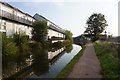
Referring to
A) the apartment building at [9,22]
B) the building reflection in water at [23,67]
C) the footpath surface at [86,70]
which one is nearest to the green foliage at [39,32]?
the apartment building at [9,22]

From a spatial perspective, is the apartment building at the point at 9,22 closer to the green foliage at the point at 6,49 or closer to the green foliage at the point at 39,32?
the green foliage at the point at 39,32

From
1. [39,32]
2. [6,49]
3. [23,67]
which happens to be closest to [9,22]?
[39,32]

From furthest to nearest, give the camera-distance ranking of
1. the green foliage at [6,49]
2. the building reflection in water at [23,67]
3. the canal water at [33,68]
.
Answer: the green foliage at [6,49] < the building reflection in water at [23,67] < the canal water at [33,68]

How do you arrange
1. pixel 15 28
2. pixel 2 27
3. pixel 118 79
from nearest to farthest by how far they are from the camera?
pixel 118 79
pixel 2 27
pixel 15 28

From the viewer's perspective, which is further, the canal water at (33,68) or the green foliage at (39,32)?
the green foliage at (39,32)

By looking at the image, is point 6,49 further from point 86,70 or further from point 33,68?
point 86,70

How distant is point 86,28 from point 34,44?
63.3 m

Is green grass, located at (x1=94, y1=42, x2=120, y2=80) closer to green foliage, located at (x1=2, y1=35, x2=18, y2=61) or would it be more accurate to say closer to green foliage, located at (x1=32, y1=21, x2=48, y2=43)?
green foliage, located at (x1=2, y1=35, x2=18, y2=61)

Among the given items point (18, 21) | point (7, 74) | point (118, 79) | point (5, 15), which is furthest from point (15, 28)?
point (118, 79)

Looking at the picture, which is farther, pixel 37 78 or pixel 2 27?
pixel 2 27

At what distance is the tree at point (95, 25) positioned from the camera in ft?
331

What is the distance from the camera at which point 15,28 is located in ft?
157

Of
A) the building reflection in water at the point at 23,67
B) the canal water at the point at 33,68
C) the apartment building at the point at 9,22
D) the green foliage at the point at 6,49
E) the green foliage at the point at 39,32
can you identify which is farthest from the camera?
the green foliage at the point at 39,32

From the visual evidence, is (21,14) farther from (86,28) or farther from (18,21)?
(86,28)
